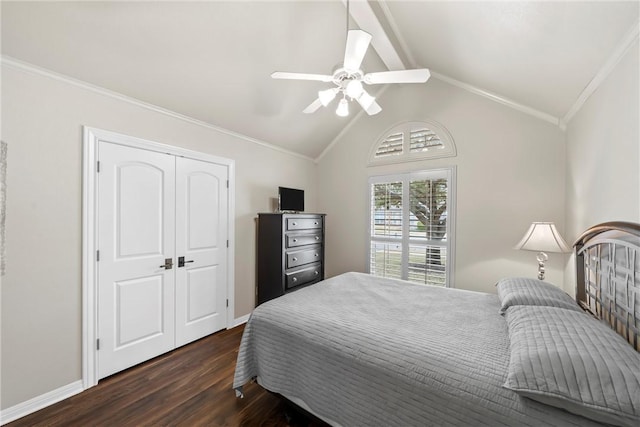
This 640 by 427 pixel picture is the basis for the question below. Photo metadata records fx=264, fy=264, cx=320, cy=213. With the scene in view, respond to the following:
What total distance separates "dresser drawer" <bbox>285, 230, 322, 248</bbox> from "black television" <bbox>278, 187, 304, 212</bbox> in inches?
16.0

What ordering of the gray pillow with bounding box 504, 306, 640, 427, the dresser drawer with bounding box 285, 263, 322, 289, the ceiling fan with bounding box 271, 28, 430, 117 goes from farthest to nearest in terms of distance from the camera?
the dresser drawer with bounding box 285, 263, 322, 289
the ceiling fan with bounding box 271, 28, 430, 117
the gray pillow with bounding box 504, 306, 640, 427

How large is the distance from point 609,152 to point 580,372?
61.5 inches

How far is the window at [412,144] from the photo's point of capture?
3.44 meters

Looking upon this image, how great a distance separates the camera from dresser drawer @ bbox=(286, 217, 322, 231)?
339 centimetres

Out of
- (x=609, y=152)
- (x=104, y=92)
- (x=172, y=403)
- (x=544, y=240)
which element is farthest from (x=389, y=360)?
(x=104, y=92)

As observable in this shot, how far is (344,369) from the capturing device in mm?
1408

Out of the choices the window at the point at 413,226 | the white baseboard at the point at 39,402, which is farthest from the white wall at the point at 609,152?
the white baseboard at the point at 39,402

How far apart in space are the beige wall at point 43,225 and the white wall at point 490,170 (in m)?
3.36

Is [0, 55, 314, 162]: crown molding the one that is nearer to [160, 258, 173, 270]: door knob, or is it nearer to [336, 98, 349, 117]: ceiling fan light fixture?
[160, 258, 173, 270]: door knob

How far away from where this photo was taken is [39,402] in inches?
74.7

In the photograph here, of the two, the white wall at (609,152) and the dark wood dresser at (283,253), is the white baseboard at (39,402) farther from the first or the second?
the white wall at (609,152)

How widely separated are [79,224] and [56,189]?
0.98 ft

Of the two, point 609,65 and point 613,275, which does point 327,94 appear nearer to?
point 609,65

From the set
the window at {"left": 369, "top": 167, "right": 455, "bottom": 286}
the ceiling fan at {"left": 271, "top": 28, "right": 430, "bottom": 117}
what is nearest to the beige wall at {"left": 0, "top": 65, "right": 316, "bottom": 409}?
the ceiling fan at {"left": 271, "top": 28, "right": 430, "bottom": 117}
